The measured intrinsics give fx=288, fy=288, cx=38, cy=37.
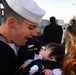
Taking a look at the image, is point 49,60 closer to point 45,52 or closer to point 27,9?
point 45,52

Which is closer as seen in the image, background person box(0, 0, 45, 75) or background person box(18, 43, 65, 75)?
background person box(0, 0, 45, 75)

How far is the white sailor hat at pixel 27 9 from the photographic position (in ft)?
8.14

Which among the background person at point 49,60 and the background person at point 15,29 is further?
the background person at point 49,60

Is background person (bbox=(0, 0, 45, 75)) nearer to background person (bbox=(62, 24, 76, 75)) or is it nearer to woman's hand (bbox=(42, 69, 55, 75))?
woman's hand (bbox=(42, 69, 55, 75))

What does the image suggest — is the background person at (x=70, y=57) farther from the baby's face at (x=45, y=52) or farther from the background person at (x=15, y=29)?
the baby's face at (x=45, y=52)

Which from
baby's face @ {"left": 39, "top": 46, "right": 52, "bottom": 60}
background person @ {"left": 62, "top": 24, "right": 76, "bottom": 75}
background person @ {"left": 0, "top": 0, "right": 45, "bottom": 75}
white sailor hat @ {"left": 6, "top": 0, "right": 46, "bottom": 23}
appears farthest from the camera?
baby's face @ {"left": 39, "top": 46, "right": 52, "bottom": 60}

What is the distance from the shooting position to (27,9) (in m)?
2.56

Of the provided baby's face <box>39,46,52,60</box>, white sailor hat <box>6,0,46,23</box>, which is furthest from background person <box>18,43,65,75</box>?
white sailor hat <box>6,0,46,23</box>

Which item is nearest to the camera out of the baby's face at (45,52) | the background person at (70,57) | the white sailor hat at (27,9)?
the background person at (70,57)

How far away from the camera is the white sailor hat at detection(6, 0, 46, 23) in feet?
8.14

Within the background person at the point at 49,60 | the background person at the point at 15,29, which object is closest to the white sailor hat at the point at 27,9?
the background person at the point at 15,29

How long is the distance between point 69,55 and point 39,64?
0.55 meters

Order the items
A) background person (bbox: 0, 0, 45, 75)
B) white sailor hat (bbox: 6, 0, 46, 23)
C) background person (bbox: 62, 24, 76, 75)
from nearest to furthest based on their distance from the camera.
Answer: background person (bbox: 62, 24, 76, 75) < background person (bbox: 0, 0, 45, 75) < white sailor hat (bbox: 6, 0, 46, 23)

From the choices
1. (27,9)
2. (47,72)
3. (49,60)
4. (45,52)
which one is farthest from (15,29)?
(45,52)
